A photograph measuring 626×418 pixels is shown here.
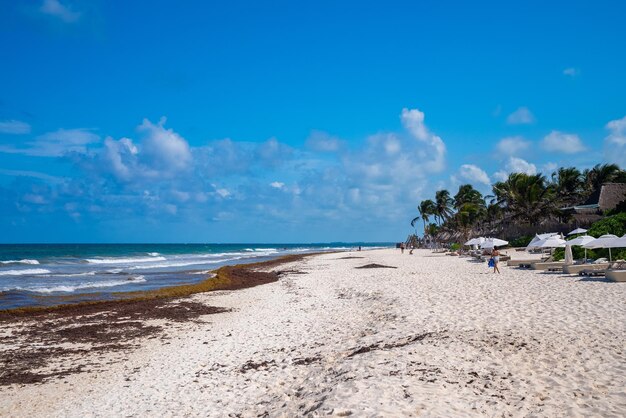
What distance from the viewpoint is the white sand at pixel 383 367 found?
5.73m

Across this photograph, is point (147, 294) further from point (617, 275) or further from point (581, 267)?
point (581, 267)

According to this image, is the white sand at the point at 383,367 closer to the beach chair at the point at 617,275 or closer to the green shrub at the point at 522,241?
the beach chair at the point at 617,275

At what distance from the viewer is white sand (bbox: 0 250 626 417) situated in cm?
573

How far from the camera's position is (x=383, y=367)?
7.07 meters

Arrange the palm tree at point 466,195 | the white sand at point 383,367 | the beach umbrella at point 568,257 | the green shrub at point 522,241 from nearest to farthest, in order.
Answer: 1. the white sand at point 383,367
2. the beach umbrella at point 568,257
3. the green shrub at point 522,241
4. the palm tree at point 466,195

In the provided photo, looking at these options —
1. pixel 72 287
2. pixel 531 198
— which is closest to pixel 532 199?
pixel 531 198

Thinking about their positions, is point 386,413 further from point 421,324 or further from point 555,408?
point 421,324

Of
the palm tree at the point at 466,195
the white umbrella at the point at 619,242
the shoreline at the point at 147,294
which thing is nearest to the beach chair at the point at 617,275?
the white umbrella at the point at 619,242

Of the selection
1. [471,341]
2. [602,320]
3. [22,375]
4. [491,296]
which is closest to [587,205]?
[491,296]

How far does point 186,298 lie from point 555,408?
15.6 meters

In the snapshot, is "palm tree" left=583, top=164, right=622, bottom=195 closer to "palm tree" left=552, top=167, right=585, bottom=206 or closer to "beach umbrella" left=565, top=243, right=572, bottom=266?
"palm tree" left=552, top=167, right=585, bottom=206

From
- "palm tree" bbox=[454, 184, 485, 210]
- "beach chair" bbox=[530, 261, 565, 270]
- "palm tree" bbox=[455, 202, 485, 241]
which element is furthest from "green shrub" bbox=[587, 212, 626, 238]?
"palm tree" bbox=[454, 184, 485, 210]

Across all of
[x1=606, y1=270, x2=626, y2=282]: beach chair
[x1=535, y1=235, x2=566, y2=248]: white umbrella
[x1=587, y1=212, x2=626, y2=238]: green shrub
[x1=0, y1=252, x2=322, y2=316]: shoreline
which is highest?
[x1=587, y1=212, x2=626, y2=238]: green shrub

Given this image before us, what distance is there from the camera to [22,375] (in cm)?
860
